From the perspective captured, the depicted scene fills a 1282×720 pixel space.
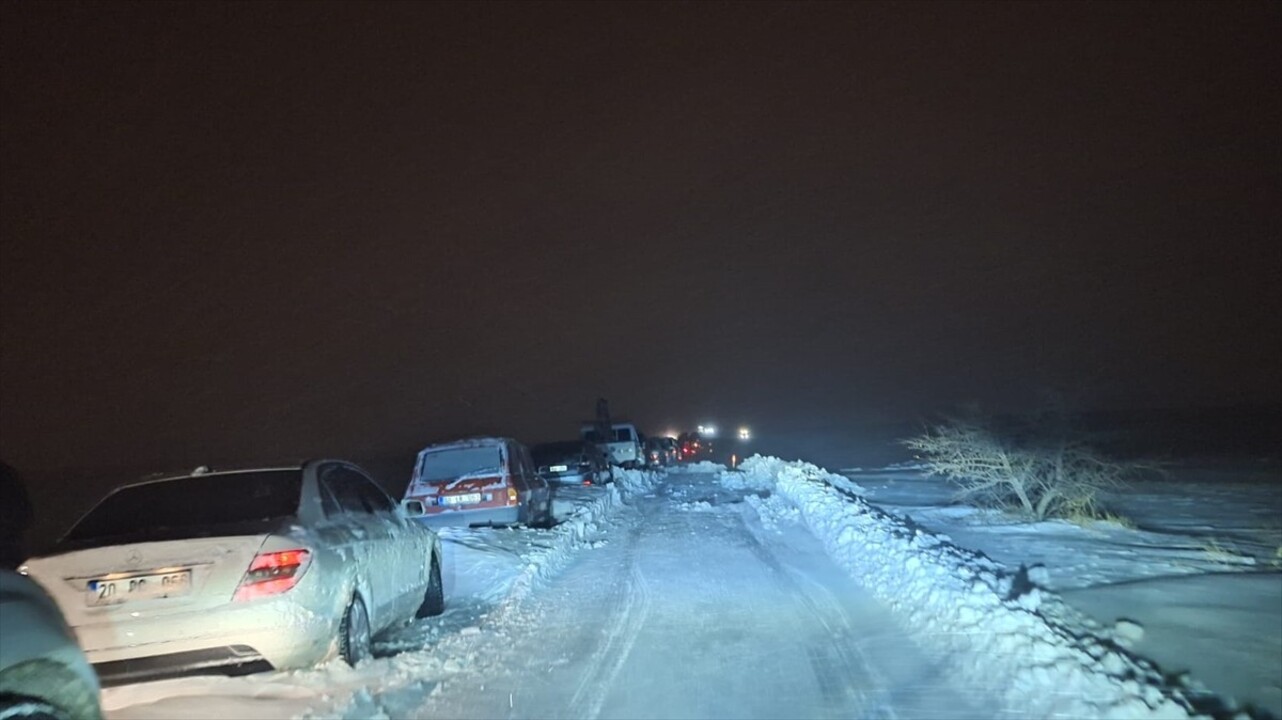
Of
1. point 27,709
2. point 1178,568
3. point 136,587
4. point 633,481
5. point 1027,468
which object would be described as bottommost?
point 633,481

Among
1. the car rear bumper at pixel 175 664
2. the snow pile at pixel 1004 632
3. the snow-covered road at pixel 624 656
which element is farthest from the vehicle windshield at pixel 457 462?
the car rear bumper at pixel 175 664

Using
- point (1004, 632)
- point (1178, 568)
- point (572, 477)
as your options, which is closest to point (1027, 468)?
point (1178, 568)

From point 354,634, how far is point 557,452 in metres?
21.2

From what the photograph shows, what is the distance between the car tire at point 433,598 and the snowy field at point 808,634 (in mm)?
268

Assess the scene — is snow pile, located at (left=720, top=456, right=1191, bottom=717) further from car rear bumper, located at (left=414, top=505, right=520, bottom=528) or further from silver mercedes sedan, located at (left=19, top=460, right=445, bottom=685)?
car rear bumper, located at (left=414, top=505, right=520, bottom=528)

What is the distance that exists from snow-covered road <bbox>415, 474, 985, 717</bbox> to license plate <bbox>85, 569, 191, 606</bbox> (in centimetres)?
168

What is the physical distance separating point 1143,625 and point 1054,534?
7188 millimetres

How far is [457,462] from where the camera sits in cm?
1708

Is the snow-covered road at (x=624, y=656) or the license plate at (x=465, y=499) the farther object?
the license plate at (x=465, y=499)

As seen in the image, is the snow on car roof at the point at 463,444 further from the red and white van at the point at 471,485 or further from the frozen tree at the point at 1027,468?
the frozen tree at the point at 1027,468

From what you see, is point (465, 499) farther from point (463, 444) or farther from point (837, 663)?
point (837, 663)

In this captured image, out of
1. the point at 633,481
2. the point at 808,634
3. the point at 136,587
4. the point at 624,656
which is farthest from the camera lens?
the point at 633,481

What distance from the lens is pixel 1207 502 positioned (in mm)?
21594

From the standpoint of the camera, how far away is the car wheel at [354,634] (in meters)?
7.30
